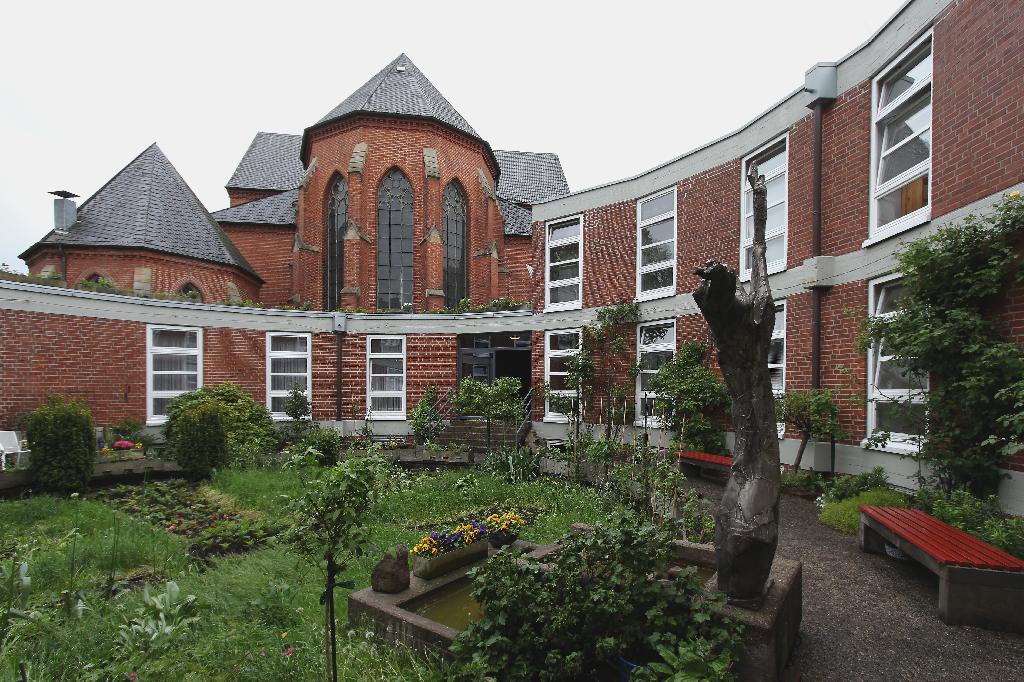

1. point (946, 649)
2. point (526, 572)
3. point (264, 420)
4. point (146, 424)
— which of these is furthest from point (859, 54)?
point (146, 424)

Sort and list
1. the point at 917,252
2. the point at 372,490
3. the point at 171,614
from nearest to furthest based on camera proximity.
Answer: the point at 171,614
the point at 372,490
the point at 917,252

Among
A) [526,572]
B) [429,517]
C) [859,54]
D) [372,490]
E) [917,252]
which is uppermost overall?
[859,54]

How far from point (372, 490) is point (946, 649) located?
4.10 meters

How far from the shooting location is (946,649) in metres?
3.65

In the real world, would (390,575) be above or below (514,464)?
above

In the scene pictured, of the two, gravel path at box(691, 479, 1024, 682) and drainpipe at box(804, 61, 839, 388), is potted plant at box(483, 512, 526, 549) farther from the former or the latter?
drainpipe at box(804, 61, 839, 388)

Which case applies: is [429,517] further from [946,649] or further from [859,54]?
[859,54]

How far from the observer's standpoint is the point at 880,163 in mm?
7637

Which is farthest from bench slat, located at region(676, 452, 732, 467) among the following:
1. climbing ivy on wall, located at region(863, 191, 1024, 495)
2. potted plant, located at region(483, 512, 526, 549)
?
potted plant, located at region(483, 512, 526, 549)

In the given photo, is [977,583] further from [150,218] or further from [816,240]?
[150,218]

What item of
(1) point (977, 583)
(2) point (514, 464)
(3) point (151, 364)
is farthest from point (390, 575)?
(3) point (151, 364)

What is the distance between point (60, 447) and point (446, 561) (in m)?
7.91

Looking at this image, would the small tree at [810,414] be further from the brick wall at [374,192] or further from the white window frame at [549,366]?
the brick wall at [374,192]

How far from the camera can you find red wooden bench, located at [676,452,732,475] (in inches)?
356
